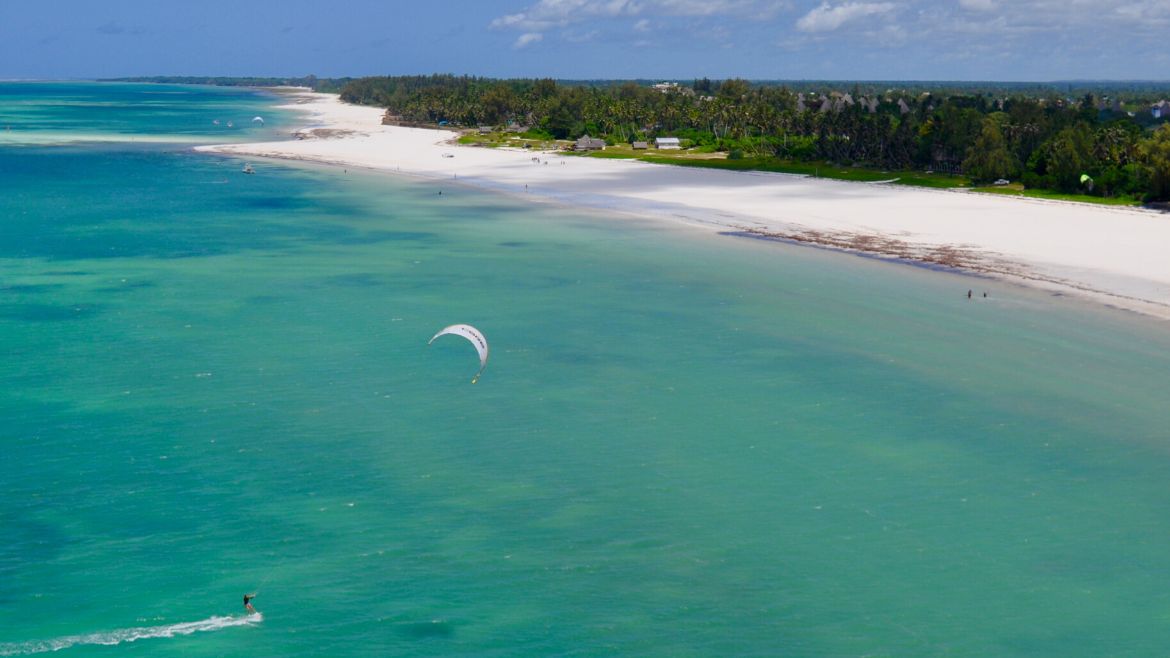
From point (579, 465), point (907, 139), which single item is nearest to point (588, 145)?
point (907, 139)

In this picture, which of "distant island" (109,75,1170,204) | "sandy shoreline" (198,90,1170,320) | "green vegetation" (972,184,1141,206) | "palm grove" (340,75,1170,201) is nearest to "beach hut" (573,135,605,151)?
"distant island" (109,75,1170,204)

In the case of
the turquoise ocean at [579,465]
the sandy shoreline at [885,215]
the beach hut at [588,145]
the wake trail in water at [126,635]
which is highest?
the beach hut at [588,145]

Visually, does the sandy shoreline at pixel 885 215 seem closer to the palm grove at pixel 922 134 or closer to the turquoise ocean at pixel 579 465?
the turquoise ocean at pixel 579 465

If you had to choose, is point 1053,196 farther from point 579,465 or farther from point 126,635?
point 126,635

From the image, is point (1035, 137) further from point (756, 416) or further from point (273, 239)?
point (756, 416)

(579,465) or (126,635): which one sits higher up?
(579,465)

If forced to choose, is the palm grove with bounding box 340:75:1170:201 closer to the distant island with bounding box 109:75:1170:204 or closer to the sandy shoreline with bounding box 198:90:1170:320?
the distant island with bounding box 109:75:1170:204

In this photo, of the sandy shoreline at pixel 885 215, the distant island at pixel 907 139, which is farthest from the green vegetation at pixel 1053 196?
the sandy shoreline at pixel 885 215
